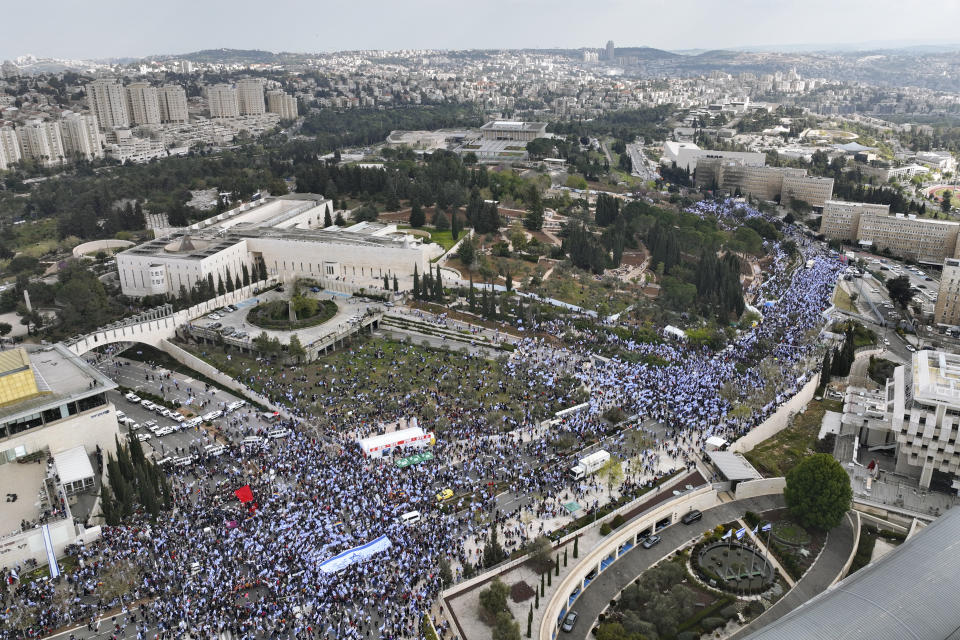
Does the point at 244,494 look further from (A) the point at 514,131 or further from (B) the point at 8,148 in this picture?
(A) the point at 514,131

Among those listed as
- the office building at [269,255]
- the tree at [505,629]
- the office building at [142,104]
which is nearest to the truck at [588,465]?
the tree at [505,629]

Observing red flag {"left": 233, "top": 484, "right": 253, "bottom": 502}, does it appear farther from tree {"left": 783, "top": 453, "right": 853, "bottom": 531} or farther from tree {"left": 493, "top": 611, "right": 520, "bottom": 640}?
tree {"left": 783, "top": 453, "right": 853, "bottom": 531}

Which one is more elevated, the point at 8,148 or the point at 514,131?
the point at 8,148

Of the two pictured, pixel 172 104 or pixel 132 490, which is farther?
pixel 172 104

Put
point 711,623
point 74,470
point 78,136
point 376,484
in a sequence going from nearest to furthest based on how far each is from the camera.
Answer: point 711,623 < point 376,484 < point 74,470 < point 78,136

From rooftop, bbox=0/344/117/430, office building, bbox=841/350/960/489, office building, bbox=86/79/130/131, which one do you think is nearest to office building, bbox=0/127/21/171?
office building, bbox=86/79/130/131

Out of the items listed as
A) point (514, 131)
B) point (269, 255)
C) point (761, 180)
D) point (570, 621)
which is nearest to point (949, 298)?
point (570, 621)

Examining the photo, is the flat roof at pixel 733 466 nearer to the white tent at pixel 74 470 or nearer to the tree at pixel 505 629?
the tree at pixel 505 629
